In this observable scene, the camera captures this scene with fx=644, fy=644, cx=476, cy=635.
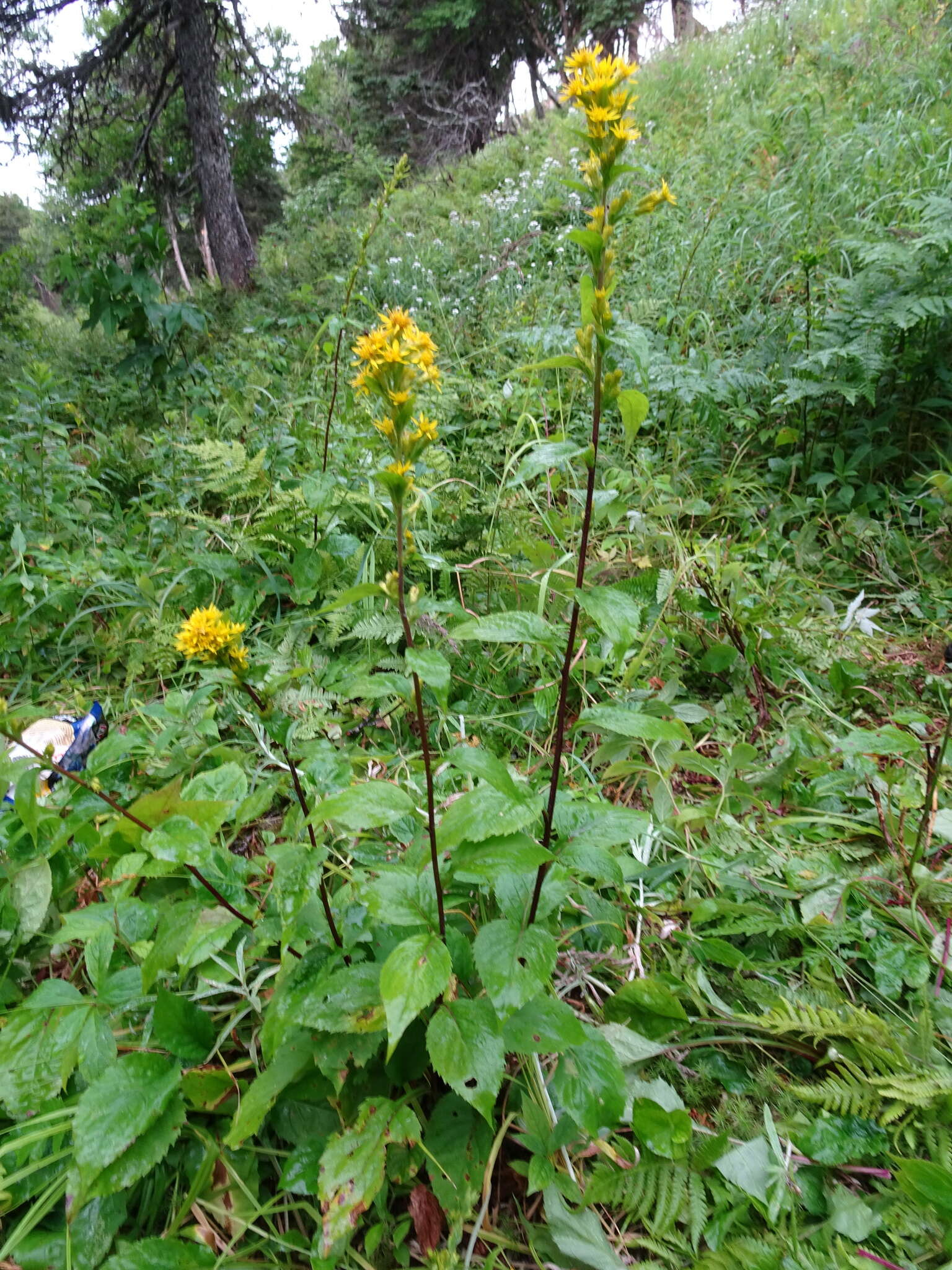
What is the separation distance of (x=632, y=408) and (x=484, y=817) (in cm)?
52

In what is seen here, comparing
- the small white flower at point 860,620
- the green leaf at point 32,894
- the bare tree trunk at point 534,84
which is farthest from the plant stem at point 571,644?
the bare tree trunk at point 534,84

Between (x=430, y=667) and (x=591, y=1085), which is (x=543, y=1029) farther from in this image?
(x=430, y=667)

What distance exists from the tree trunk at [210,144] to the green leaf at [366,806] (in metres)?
8.37

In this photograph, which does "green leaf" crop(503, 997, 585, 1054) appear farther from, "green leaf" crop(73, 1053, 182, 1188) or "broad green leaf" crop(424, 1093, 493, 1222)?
"green leaf" crop(73, 1053, 182, 1188)

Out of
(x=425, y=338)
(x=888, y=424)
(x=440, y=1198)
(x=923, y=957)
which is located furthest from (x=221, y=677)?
(x=888, y=424)

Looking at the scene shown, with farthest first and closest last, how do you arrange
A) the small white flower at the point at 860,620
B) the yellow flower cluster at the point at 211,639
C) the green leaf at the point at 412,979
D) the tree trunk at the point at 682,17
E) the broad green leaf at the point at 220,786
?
1. the tree trunk at the point at 682,17
2. the small white flower at the point at 860,620
3. the broad green leaf at the point at 220,786
4. the yellow flower cluster at the point at 211,639
5. the green leaf at the point at 412,979

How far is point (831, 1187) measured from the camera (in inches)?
34.6

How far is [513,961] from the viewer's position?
2.66 ft

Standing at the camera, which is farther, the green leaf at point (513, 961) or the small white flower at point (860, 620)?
the small white flower at point (860, 620)

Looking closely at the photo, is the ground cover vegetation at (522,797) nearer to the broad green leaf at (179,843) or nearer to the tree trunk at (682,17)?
the broad green leaf at (179,843)

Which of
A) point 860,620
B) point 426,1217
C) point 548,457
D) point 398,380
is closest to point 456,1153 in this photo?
point 426,1217

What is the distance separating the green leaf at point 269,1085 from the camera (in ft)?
2.87

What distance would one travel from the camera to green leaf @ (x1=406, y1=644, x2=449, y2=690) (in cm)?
75

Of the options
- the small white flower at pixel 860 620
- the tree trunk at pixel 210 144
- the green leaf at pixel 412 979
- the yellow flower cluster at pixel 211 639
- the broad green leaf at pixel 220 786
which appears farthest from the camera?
the tree trunk at pixel 210 144
